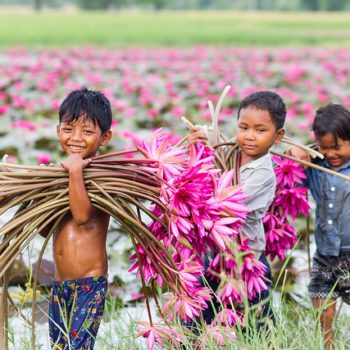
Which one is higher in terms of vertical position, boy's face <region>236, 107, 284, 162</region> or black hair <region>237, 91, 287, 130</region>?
black hair <region>237, 91, 287, 130</region>

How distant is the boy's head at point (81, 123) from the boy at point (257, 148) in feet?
1.73

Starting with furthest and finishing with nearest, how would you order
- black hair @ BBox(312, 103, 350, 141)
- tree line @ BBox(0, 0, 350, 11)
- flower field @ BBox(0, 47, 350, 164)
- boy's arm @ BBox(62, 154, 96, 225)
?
tree line @ BBox(0, 0, 350, 11) → flower field @ BBox(0, 47, 350, 164) → black hair @ BBox(312, 103, 350, 141) → boy's arm @ BBox(62, 154, 96, 225)

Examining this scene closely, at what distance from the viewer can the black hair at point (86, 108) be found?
214cm

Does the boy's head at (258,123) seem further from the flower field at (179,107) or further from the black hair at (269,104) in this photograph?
the flower field at (179,107)

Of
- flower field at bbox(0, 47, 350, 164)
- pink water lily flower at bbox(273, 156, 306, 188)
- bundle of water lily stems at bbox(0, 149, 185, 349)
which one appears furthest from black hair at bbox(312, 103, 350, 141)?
flower field at bbox(0, 47, 350, 164)

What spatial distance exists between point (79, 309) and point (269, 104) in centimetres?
93

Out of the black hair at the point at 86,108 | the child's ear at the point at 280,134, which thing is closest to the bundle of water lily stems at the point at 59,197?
the black hair at the point at 86,108

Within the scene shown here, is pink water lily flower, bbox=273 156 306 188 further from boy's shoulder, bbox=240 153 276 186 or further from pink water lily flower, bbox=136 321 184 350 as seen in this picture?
pink water lily flower, bbox=136 321 184 350

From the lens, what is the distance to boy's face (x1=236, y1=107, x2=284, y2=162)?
241 cm

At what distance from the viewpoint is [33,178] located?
2.04 m

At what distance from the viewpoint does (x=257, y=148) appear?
7.98 ft

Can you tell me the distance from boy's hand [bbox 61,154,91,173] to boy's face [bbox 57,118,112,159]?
0.12 meters

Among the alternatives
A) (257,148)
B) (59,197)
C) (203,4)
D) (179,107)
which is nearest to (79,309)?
(59,197)

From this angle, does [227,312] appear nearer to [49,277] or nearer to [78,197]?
[78,197]
